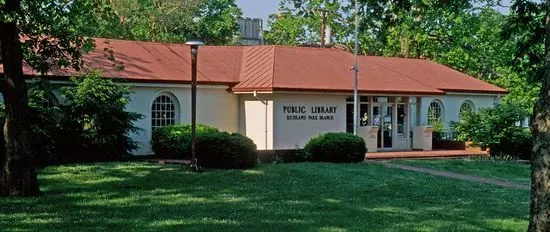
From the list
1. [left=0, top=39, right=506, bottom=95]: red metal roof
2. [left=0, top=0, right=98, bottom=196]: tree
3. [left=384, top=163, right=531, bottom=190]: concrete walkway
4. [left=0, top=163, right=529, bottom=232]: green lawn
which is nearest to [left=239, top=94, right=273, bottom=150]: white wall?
[left=0, top=39, right=506, bottom=95]: red metal roof

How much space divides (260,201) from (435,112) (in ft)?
71.2

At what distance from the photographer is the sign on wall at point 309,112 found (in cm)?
2597

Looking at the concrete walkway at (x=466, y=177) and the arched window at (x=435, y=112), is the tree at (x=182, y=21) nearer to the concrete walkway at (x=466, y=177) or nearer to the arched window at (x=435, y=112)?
the arched window at (x=435, y=112)

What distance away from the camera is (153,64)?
26297mm

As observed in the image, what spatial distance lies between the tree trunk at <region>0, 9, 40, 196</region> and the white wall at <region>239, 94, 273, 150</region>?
12764 millimetres

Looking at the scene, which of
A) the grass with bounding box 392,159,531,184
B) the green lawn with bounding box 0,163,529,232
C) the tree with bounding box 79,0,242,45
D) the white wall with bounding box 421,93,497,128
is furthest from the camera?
the tree with bounding box 79,0,242,45

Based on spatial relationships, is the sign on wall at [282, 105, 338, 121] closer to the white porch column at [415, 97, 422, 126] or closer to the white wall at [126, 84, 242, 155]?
the white wall at [126, 84, 242, 155]

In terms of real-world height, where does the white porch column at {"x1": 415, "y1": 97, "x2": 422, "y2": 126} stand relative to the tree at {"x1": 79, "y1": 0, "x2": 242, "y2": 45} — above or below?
below

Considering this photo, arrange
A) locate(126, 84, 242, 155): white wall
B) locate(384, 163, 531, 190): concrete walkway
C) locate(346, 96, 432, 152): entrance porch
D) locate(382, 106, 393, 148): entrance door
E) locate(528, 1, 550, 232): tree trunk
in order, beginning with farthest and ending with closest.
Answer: locate(382, 106, 393, 148): entrance door < locate(346, 96, 432, 152): entrance porch < locate(126, 84, 242, 155): white wall < locate(384, 163, 531, 190): concrete walkway < locate(528, 1, 550, 232): tree trunk

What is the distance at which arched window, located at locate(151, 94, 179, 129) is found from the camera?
25578mm

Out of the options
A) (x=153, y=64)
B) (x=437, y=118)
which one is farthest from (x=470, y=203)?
(x=437, y=118)

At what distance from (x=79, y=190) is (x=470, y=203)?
854 centimetres

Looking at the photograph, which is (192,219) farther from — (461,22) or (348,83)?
(461,22)

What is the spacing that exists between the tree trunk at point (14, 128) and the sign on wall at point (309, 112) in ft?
43.7
